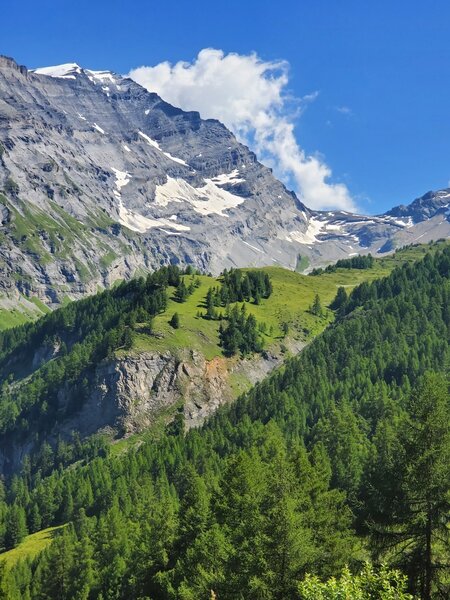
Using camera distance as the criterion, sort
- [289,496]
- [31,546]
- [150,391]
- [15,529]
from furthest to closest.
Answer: [150,391] < [15,529] < [31,546] < [289,496]

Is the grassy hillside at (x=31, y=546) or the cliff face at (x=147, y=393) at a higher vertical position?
the cliff face at (x=147, y=393)

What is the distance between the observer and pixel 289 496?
37938 millimetres

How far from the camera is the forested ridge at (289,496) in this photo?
1258 inches

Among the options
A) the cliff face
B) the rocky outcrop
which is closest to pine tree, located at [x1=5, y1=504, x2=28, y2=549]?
the cliff face

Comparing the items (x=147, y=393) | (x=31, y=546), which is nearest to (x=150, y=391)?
(x=147, y=393)

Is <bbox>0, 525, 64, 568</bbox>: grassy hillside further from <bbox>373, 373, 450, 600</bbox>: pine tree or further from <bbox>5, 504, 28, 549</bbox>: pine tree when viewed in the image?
<bbox>373, 373, 450, 600</bbox>: pine tree

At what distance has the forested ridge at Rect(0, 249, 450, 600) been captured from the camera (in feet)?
105

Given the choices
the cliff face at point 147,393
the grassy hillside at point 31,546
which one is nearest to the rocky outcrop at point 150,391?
the cliff face at point 147,393

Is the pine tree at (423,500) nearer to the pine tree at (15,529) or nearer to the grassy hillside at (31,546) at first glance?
the grassy hillside at (31,546)

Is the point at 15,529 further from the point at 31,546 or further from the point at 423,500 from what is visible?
the point at 423,500

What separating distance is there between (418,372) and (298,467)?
11490 centimetres

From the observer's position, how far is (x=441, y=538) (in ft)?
103

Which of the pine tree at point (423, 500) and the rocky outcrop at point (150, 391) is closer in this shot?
the pine tree at point (423, 500)

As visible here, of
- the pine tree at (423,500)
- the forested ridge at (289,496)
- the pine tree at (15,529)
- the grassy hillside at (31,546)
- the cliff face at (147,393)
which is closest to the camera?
the pine tree at (423,500)
